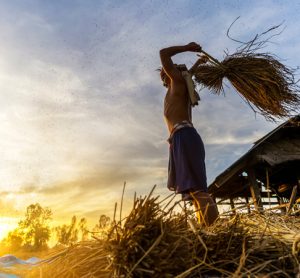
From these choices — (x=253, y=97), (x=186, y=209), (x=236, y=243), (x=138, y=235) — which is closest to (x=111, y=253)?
(x=138, y=235)

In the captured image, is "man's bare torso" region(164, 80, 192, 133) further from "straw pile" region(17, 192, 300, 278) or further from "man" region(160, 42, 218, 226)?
"straw pile" region(17, 192, 300, 278)

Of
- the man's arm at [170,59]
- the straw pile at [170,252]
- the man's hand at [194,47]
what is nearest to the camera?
the straw pile at [170,252]

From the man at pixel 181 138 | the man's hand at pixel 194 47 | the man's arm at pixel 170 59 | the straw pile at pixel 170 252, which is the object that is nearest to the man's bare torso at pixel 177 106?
the man at pixel 181 138

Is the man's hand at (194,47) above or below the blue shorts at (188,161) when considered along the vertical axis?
above

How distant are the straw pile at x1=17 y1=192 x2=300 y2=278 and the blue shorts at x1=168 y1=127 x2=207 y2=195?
4.24 feet

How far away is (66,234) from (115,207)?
1.45 ft

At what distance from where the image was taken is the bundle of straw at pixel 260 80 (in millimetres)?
3458

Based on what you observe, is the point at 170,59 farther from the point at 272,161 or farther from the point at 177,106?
the point at 272,161

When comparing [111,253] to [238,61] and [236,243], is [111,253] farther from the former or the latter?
[238,61]

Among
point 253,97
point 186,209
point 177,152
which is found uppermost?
point 253,97

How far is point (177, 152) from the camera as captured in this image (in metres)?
2.67

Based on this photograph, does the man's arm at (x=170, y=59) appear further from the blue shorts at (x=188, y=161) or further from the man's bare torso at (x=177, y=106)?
the blue shorts at (x=188, y=161)

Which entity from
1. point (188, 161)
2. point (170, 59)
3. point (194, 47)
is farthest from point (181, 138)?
point (194, 47)

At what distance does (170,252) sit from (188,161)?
1742mm
